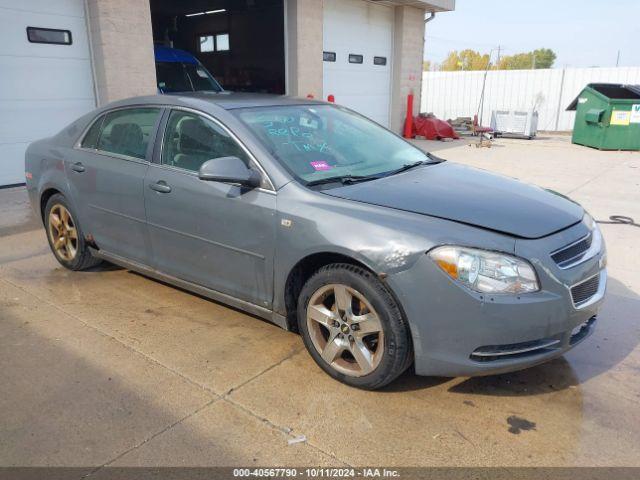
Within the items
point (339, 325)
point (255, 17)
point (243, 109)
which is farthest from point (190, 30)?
point (339, 325)

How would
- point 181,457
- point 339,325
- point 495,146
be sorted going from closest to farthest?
point 181,457, point 339,325, point 495,146

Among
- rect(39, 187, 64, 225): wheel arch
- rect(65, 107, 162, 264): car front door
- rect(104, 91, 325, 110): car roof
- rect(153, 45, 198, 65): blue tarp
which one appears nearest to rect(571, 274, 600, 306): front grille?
rect(104, 91, 325, 110): car roof

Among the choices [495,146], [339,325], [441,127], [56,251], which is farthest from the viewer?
[441,127]

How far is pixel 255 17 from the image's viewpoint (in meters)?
17.2

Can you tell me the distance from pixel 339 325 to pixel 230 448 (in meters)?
0.87

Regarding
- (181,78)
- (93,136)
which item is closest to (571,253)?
(93,136)

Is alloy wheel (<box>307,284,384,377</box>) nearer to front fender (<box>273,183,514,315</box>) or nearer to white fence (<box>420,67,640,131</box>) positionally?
front fender (<box>273,183,514,315</box>)

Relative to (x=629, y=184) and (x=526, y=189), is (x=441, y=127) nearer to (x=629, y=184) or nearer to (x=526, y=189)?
(x=629, y=184)

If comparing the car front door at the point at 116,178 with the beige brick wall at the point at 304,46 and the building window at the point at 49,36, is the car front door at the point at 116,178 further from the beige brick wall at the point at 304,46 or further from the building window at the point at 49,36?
the beige brick wall at the point at 304,46

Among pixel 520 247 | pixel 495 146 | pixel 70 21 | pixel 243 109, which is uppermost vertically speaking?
pixel 70 21

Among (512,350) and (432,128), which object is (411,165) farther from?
(432,128)

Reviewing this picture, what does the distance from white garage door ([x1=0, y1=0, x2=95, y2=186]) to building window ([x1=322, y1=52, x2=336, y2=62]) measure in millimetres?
6089

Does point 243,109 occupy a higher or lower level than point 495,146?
higher

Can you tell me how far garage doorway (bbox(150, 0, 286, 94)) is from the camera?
54.6 ft
